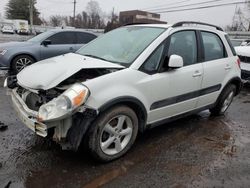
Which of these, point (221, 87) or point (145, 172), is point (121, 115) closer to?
point (145, 172)

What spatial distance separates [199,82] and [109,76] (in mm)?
1726

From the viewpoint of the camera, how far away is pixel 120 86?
10.4 ft

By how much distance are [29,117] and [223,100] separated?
140 inches

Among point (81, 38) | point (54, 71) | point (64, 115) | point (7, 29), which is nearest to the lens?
point (64, 115)

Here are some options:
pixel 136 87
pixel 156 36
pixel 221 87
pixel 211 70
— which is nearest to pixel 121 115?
pixel 136 87

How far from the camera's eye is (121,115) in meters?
3.25

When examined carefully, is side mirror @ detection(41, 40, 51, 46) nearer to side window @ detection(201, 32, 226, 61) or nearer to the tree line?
side window @ detection(201, 32, 226, 61)

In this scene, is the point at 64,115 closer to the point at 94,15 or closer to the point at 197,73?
the point at 197,73

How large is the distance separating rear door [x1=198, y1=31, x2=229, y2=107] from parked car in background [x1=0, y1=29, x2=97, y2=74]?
532 cm

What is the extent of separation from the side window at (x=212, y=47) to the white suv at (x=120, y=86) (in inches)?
0.7

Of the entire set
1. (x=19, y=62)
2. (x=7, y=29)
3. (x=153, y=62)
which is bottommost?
(x=7, y=29)

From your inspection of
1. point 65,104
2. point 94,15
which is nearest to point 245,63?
point 65,104

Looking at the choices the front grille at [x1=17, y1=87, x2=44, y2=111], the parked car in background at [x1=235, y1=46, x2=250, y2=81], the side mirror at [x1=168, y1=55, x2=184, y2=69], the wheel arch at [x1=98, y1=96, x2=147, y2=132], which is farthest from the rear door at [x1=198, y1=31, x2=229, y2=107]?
the parked car in background at [x1=235, y1=46, x2=250, y2=81]

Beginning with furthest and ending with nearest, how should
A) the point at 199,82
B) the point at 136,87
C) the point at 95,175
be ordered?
the point at 199,82, the point at 136,87, the point at 95,175
